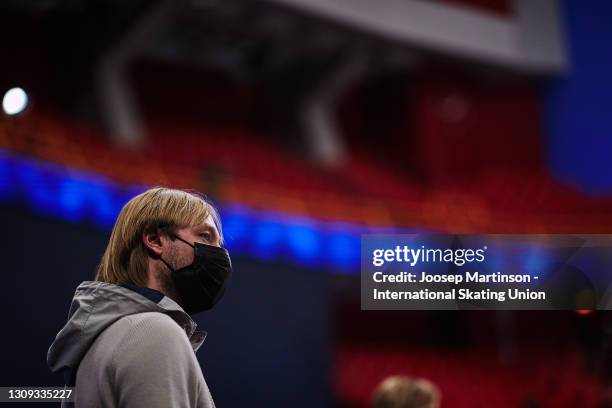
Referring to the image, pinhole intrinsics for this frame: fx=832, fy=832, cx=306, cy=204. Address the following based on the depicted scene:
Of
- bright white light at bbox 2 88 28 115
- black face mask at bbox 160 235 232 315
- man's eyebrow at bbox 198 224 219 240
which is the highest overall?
bright white light at bbox 2 88 28 115

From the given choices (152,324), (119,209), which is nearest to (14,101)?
(152,324)

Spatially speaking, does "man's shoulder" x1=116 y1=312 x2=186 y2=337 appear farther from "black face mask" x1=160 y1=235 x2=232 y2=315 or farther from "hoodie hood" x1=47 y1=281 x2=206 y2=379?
"black face mask" x1=160 y1=235 x2=232 y2=315

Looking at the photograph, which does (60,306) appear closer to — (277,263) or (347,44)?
(277,263)

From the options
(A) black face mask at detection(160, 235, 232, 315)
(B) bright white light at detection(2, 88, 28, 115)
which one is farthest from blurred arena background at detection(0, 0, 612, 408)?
(A) black face mask at detection(160, 235, 232, 315)

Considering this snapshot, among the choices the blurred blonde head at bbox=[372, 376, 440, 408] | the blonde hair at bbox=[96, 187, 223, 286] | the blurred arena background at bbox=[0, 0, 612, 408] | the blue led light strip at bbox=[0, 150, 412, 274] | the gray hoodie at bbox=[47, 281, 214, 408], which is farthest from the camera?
the blue led light strip at bbox=[0, 150, 412, 274]

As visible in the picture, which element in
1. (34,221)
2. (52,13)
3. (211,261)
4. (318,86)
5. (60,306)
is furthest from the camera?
(318,86)

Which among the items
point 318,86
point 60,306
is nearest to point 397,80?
point 318,86

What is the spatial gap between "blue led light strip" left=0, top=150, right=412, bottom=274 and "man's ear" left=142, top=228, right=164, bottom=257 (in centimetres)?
206

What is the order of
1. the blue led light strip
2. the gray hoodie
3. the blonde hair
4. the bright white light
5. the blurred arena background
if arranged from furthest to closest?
the blue led light strip
the blurred arena background
the bright white light
the blonde hair
the gray hoodie

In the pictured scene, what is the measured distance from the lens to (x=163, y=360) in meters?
1.32

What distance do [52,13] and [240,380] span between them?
6.83 metres

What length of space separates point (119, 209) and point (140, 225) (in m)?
3.40

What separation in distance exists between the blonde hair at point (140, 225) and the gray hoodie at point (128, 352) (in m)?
0.06

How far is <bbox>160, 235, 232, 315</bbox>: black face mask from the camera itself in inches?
62.1
